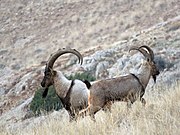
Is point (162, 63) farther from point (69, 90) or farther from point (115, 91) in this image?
point (115, 91)

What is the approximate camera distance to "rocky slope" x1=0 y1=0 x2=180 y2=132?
22.0 metres

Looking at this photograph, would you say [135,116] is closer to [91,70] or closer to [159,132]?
[159,132]

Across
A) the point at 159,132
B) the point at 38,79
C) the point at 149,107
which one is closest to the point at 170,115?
the point at 159,132

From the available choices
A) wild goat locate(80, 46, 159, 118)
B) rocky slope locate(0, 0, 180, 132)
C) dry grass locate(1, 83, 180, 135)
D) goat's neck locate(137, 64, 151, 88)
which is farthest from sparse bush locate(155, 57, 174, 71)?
dry grass locate(1, 83, 180, 135)

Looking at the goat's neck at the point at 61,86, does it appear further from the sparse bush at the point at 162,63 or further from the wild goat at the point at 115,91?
the sparse bush at the point at 162,63

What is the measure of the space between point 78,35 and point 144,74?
2906 cm

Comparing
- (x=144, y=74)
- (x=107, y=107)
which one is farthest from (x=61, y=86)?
(x=107, y=107)

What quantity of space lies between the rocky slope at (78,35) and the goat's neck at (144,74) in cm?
1065

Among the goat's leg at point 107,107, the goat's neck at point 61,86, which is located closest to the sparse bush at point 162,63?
the goat's neck at point 61,86

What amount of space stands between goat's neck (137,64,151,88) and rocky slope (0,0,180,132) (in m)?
10.7

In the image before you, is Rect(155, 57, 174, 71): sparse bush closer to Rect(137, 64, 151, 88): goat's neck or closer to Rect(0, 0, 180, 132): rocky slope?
Rect(0, 0, 180, 132): rocky slope

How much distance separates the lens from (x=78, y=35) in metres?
37.4

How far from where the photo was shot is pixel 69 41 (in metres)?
37.0

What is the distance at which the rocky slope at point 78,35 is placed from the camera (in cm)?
2203
